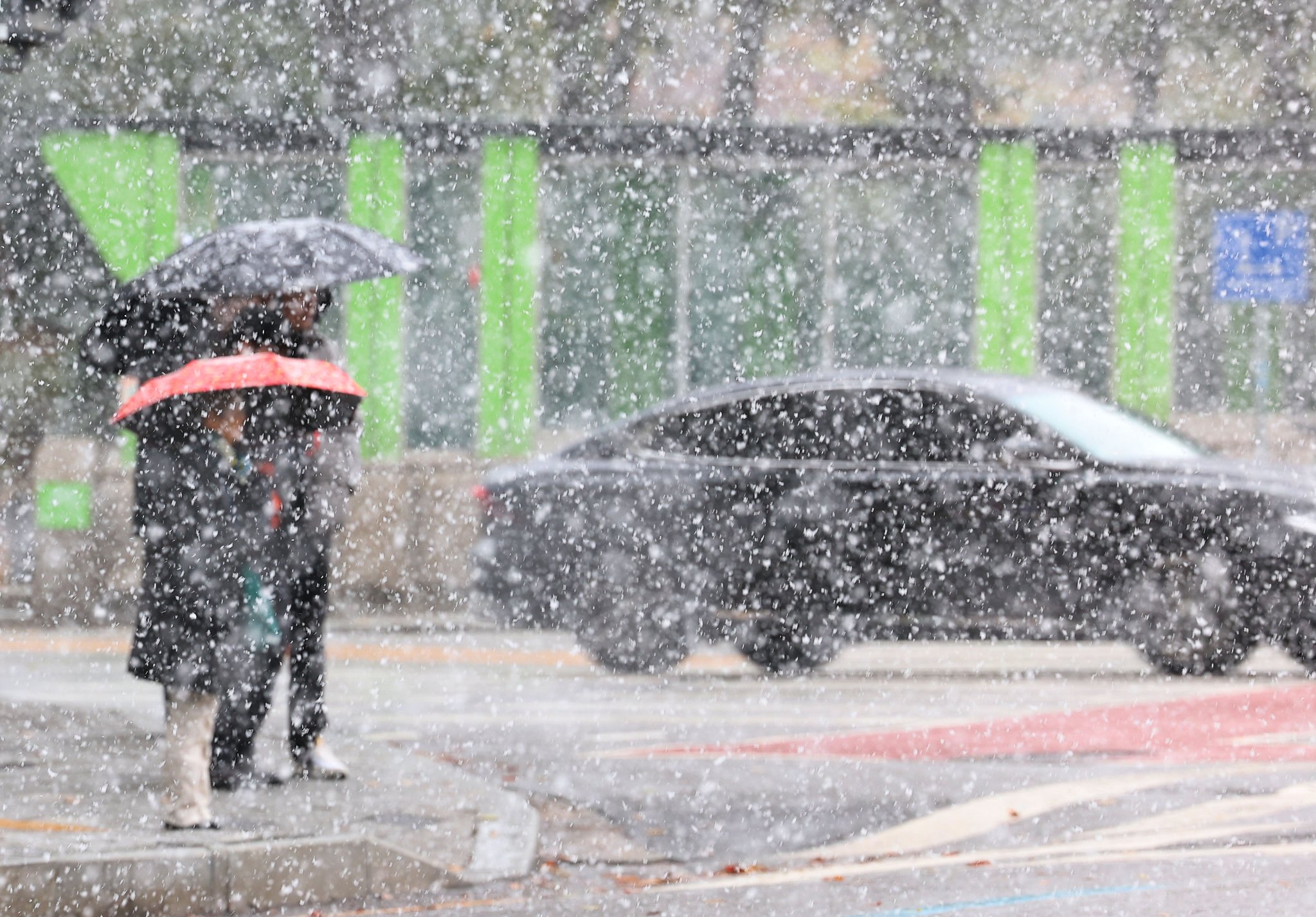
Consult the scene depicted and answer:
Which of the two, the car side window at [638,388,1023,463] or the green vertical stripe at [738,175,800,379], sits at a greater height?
the green vertical stripe at [738,175,800,379]

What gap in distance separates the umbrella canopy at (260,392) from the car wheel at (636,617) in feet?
16.8

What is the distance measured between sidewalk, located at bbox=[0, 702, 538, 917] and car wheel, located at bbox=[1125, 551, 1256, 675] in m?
4.50

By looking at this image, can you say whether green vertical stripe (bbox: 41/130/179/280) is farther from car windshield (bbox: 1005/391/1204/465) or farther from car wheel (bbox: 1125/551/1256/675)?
car wheel (bbox: 1125/551/1256/675)

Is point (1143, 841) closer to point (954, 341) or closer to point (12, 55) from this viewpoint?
point (12, 55)

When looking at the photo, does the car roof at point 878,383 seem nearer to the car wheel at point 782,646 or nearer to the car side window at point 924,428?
the car side window at point 924,428

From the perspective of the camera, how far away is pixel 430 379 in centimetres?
1942

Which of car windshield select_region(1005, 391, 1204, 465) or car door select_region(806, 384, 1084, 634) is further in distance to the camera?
car windshield select_region(1005, 391, 1204, 465)

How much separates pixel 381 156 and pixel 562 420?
104 inches

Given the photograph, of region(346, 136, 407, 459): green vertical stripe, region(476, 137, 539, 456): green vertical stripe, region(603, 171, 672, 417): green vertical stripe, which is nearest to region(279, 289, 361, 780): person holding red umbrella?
region(346, 136, 407, 459): green vertical stripe

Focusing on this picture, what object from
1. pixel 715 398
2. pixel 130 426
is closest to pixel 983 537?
pixel 715 398

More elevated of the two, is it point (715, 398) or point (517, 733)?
point (715, 398)

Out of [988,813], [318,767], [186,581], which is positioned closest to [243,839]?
[186,581]

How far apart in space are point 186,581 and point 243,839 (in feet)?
2.65

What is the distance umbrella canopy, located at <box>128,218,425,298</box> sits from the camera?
6773mm
